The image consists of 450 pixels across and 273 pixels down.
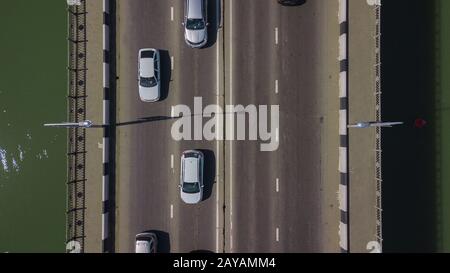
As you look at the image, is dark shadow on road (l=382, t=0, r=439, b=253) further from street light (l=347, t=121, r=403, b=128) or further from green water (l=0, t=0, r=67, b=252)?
green water (l=0, t=0, r=67, b=252)

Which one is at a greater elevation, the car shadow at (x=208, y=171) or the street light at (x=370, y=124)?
the street light at (x=370, y=124)

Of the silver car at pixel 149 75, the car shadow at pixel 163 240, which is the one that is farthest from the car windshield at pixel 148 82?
the car shadow at pixel 163 240

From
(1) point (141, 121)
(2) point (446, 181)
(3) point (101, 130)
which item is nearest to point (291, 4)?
(1) point (141, 121)

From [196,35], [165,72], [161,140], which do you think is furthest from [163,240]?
[196,35]

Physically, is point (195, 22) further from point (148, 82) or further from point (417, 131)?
point (417, 131)

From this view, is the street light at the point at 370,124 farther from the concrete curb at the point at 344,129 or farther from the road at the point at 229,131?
the road at the point at 229,131

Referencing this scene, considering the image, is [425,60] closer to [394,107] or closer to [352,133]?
[394,107]
